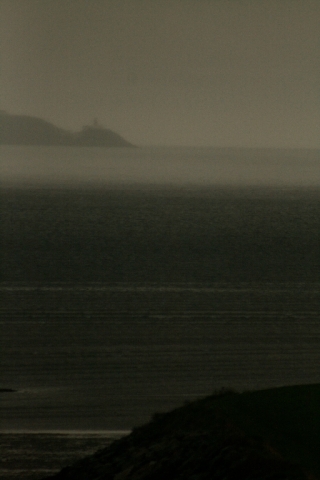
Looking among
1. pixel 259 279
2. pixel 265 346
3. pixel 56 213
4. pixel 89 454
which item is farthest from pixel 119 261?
pixel 56 213

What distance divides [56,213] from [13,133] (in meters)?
38.8

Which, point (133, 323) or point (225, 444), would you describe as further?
point (133, 323)

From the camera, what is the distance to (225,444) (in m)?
6.73

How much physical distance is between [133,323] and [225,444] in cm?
1013

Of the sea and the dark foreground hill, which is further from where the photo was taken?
the sea

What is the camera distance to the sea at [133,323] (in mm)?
10406

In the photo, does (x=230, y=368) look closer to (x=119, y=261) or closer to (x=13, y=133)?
(x=119, y=261)

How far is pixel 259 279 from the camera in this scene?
25.9 metres

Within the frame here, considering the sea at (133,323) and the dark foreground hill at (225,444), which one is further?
the sea at (133,323)

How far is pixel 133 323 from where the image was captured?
16.8 metres

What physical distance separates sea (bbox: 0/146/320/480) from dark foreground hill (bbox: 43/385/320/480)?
91cm

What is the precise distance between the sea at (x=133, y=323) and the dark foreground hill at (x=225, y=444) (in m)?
0.91

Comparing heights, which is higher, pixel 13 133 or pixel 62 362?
pixel 13 133

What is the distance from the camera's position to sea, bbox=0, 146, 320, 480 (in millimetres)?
10406
